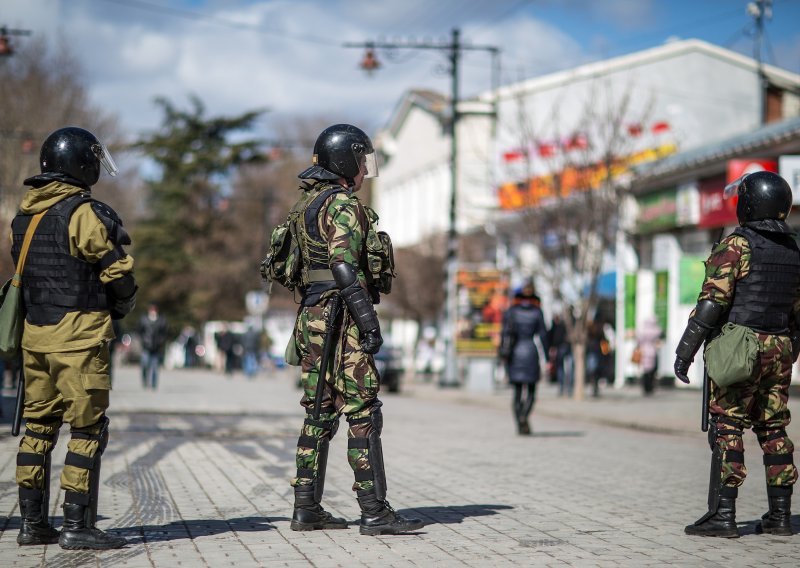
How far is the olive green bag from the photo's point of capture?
636cm

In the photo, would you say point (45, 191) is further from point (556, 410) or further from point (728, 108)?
point (728, 108)

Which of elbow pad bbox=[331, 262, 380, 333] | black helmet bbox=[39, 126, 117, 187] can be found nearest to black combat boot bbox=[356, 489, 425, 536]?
elbow pad bbox=[331, 262, 380, 333]

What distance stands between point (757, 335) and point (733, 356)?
264 millimetres

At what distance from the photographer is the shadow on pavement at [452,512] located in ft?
23.3

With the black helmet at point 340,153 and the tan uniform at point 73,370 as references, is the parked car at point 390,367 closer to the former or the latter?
the black helmet at point 340,153

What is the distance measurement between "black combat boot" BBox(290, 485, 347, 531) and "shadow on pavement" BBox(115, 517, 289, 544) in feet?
0.73

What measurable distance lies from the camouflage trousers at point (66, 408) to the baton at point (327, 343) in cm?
106

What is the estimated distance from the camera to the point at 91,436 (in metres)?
5.76

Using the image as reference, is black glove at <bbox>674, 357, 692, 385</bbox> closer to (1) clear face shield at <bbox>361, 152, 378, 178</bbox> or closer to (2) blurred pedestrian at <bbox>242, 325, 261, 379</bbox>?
(1) clear face shield at <bbox>361, 152, 378, 178</bbox>

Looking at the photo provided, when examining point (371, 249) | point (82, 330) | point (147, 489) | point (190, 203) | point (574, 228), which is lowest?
point (147, 489)

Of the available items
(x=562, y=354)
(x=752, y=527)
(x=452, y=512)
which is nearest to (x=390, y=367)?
(x=562, y=354)

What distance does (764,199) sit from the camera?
6668 millimetres

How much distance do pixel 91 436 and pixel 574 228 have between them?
20.5 metres

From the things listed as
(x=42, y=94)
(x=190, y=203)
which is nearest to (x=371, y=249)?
(x=42, y=94)
